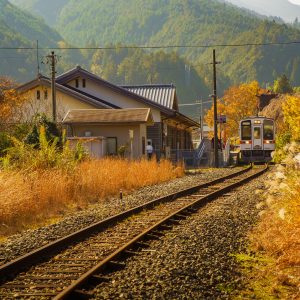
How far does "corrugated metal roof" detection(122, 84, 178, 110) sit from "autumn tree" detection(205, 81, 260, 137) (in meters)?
29.6

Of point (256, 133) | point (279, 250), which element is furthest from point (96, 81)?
point (279, 250)

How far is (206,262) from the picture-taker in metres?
7.55

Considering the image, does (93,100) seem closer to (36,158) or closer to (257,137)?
(257,137)

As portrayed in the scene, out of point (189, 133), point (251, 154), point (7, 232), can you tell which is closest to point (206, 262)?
point (7, 232)

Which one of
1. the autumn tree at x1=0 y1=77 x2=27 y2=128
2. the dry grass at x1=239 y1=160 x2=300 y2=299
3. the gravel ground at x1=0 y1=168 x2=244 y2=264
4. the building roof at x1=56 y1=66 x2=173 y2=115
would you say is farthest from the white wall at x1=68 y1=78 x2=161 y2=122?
the dry grass at x1=239 y1=160 x2=300 y2=299

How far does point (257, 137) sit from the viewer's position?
41.7m

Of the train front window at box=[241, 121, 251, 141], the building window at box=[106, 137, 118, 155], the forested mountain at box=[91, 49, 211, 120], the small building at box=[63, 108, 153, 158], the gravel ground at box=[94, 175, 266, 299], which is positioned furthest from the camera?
the forested mountain at box=[91, 49, 211, 120]

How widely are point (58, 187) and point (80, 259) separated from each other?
25.8ft

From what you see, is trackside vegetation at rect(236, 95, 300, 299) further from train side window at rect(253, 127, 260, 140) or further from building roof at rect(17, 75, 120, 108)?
train side window at rect(253, 127, 260, 140)

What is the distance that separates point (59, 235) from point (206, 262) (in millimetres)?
3524

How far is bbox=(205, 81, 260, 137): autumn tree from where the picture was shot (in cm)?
7744

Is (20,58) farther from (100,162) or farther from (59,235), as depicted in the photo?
(59,235)

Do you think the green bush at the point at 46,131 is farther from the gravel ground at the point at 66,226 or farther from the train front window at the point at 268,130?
the train front window at the point at 268,130

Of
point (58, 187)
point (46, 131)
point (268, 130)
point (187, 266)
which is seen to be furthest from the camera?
point (268, 130)
